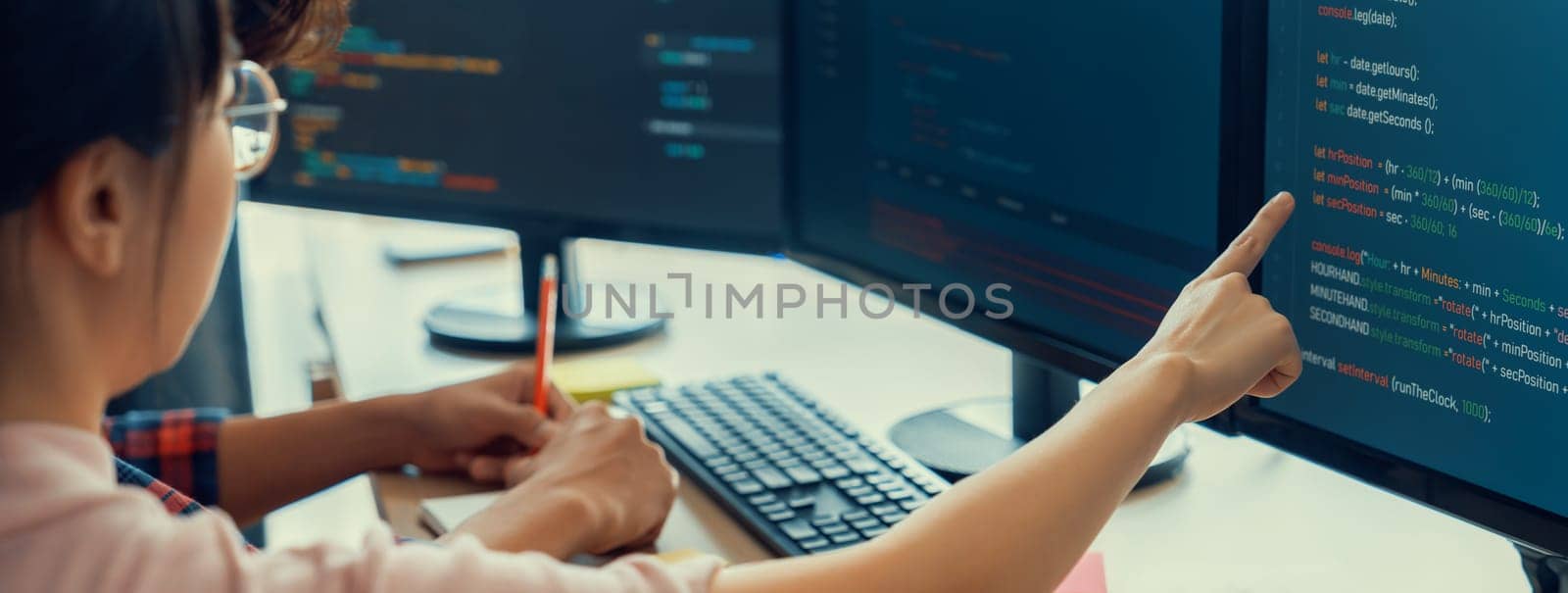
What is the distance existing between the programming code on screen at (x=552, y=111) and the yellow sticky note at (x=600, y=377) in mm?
137

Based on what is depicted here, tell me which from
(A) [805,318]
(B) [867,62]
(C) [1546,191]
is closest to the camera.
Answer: (C) [1546,191]

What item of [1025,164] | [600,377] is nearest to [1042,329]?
[1025,164]

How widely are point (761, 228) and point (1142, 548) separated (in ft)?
1.73

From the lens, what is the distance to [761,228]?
145 cm

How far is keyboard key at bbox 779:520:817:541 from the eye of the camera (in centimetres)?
102

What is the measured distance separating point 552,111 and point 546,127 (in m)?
0.02

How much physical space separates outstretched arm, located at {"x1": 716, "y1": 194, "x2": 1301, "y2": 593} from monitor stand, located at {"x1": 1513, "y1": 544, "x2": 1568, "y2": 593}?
6.9 inches

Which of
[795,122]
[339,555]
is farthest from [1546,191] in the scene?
[795,122]

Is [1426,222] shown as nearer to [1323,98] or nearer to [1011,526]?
[1323,98]

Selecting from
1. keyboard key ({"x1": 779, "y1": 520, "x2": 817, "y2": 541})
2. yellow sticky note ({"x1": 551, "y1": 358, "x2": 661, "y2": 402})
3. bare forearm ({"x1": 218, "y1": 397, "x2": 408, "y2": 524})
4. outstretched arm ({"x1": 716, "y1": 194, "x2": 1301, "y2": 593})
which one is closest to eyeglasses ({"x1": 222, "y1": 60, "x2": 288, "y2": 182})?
bare forearm ({"x1": 218, "y1": 397, "x2": 408, "y2": 524})

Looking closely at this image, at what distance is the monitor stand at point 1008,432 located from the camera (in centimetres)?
117

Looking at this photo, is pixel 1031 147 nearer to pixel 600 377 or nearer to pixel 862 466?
pixel 862 466

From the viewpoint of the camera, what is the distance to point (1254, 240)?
2.85 feet

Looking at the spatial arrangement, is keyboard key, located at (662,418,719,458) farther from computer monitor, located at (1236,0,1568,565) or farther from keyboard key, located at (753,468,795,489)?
computer monitor, located at (1236,0,1568,565)
